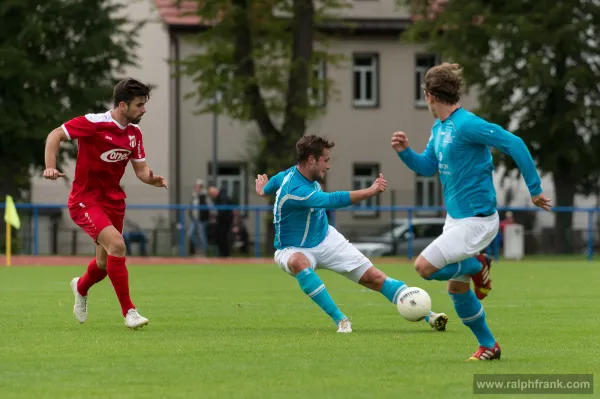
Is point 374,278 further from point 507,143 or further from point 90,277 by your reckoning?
point 507,143

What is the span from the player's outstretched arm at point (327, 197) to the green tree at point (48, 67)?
25.6m

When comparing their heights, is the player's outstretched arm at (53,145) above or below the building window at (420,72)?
below

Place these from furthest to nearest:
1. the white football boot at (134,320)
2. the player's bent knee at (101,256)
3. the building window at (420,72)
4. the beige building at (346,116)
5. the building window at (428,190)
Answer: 1. the building window at (420,72)
2. the building window at (428,190)
3. the beige building at (346,116)
4. the player's bent knee at (101,256)
5. the white football boot at (134,320)

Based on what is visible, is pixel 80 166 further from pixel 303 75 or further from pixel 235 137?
pixel 235 137

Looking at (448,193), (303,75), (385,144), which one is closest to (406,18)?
(385,144)

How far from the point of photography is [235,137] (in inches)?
1945

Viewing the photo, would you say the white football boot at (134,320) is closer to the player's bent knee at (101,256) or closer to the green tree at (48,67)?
the player's bent knee at (101,256)

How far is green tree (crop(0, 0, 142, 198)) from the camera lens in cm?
3541

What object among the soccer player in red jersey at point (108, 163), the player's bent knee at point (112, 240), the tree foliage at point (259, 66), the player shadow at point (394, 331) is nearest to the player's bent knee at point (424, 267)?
the player shadow at point (394, 331)

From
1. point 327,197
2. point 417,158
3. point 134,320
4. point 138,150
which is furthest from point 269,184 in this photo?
point 417,158

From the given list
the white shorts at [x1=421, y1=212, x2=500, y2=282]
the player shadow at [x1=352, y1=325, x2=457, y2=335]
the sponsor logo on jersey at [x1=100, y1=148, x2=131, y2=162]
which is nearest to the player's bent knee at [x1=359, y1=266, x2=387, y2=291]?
the player shadow at [x1=352, y1=325, x2=457, y2=335]

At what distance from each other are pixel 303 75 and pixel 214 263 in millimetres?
7910

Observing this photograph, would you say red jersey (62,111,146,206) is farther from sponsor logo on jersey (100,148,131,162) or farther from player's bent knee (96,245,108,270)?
player's bent knee (96,245,108,270)

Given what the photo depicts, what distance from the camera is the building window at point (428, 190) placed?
1962 inches
